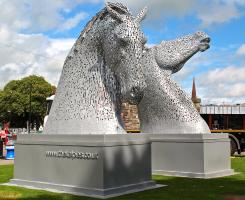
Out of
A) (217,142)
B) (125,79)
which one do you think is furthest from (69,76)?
(217,142)

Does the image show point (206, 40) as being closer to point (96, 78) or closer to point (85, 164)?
point (96, 78)

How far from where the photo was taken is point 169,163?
11.2 metres

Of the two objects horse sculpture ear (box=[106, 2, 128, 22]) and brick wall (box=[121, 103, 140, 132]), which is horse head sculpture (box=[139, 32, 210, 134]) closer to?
horse sculpture ear (box=[106, 2, 128, 22])

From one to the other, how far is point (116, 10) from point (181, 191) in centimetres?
370

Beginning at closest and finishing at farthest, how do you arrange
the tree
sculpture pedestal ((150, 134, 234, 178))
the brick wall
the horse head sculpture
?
sculpture pedestal ((150, 134, 234, 178)) → the horse head sculpture → the brick wall → the tree

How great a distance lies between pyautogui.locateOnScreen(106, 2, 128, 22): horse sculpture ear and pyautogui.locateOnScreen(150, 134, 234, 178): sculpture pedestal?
4256mm

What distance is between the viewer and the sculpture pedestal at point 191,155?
10.6m

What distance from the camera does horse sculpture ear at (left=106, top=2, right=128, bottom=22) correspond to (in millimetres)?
7668

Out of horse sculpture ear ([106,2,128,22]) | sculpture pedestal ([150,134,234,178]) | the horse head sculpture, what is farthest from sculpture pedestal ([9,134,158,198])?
the horse head sculpture

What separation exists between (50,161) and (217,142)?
4.82 m

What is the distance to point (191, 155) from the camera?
1073 cm

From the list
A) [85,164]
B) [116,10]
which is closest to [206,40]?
[116,10]

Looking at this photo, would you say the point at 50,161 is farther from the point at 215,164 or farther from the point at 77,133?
the point at 215,164

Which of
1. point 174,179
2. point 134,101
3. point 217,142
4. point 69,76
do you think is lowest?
point 174,179
